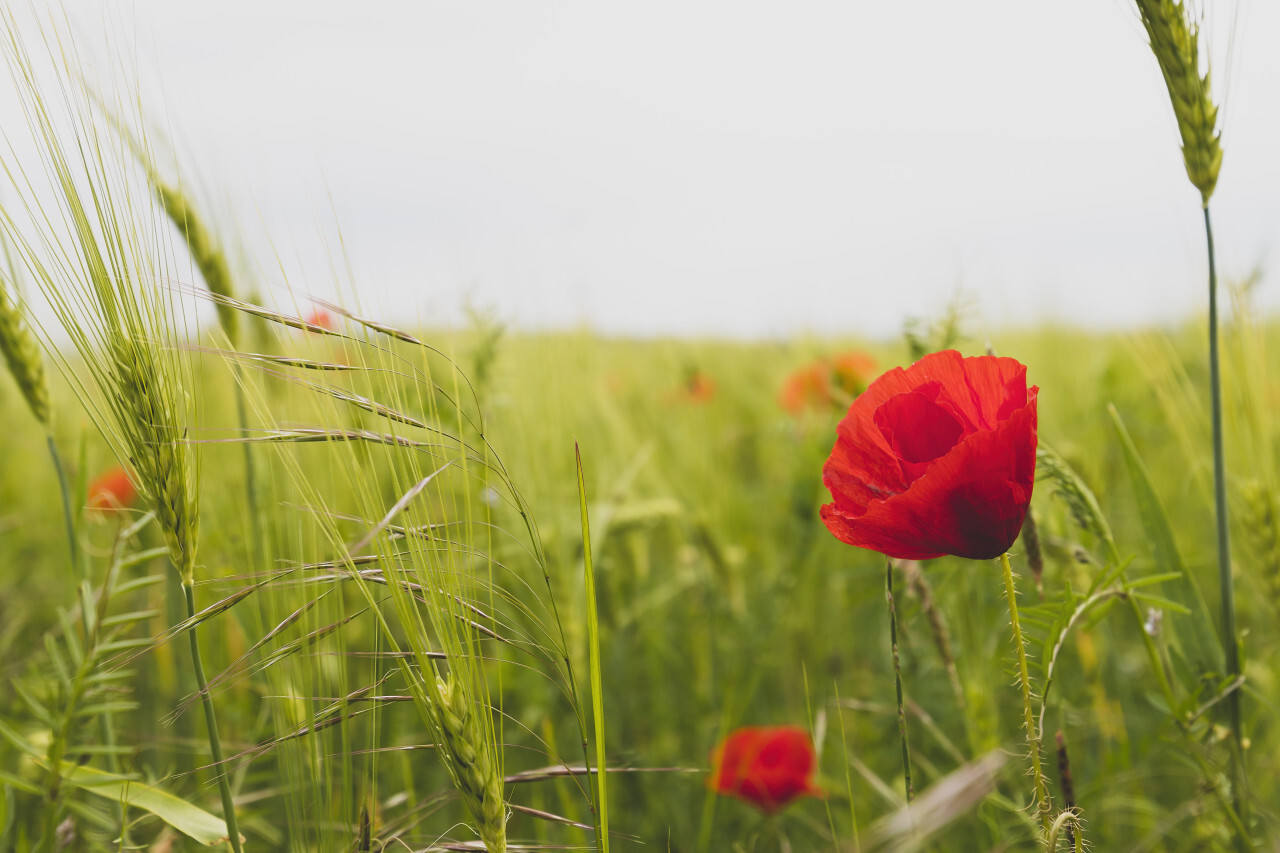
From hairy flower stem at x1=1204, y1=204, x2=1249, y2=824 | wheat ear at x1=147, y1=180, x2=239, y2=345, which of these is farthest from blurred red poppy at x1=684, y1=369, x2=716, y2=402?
hairy flower stem at x1=1204, y1=204, x2=1249, y2=824

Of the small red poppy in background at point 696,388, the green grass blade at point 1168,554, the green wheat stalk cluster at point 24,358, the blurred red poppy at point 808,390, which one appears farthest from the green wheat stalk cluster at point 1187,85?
the small red poppy in background at point 696,388

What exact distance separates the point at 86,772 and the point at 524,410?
28.8 inches

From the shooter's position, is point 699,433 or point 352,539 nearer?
point 352,539

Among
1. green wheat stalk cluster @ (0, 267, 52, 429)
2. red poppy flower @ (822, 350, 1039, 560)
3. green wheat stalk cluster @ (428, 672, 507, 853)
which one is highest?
green wheat stalk cluster @ (0, 267, 52, 429)

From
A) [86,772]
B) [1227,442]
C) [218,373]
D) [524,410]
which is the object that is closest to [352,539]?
[86,772]

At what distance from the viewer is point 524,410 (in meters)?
1.18

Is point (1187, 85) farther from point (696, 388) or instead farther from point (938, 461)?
point (696, 388)

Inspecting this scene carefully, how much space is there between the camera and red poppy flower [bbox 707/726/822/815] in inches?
31.0

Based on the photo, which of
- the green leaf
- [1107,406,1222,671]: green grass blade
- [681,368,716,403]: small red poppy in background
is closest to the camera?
the green leaf

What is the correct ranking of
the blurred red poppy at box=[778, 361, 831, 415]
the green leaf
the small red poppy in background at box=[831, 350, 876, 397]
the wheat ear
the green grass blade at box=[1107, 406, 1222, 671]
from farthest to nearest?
the blurred red poppy at box=[778, 361, 831, 415]
the small red poppy in background at box=[831, 350, 876, 397]
the wheat ear
the green grass blade at box=[1107, 406, 1222, 671]
the green leaf

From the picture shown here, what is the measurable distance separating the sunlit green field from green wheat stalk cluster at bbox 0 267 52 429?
0.04 m

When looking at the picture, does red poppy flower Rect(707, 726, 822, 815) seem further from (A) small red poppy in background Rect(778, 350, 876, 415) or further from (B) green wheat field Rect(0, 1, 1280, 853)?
(A) small red poppy in background Rect(778, 350, 876, 415)

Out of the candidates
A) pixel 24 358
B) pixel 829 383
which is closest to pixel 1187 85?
pixel 829 383

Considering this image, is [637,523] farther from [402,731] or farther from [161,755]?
[161,755]
